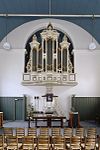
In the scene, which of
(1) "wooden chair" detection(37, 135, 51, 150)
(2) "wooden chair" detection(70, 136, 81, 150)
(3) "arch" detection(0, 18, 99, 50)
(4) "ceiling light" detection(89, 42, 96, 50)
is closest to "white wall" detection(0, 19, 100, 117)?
(3) "arch" detection(0, 18, 99, 50)

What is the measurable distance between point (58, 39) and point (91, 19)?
13.3 ft

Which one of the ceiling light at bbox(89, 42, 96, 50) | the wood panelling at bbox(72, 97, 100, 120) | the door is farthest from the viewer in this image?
the wood panelling at bbox(72, 97, 100, 120)

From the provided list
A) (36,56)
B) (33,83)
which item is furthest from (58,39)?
(33,83)

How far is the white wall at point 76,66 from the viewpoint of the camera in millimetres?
23722

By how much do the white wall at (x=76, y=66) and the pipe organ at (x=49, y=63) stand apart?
0.63 m

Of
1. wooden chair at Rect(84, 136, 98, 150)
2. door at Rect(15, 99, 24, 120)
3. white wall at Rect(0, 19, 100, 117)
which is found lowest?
wooden chair at Rect(84, 136, 98, 150)

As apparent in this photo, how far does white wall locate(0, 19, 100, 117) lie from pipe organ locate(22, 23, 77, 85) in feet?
2.07

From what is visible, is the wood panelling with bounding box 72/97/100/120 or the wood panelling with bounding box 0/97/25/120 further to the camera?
the wood panelling with bounding box 72/97/100/120

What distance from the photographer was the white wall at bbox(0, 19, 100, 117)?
23.7 meters

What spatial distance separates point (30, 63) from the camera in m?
23.3

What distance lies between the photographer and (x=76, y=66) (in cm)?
2375

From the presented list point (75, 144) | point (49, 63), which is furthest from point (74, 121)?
point (75, 144)

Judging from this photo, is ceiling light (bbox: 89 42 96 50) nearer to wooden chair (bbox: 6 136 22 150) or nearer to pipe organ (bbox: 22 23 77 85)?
pipe organ (bbox: 22 23 77 85)

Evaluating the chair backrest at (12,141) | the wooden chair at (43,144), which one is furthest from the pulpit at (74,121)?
the chair backrest at (12,141)
